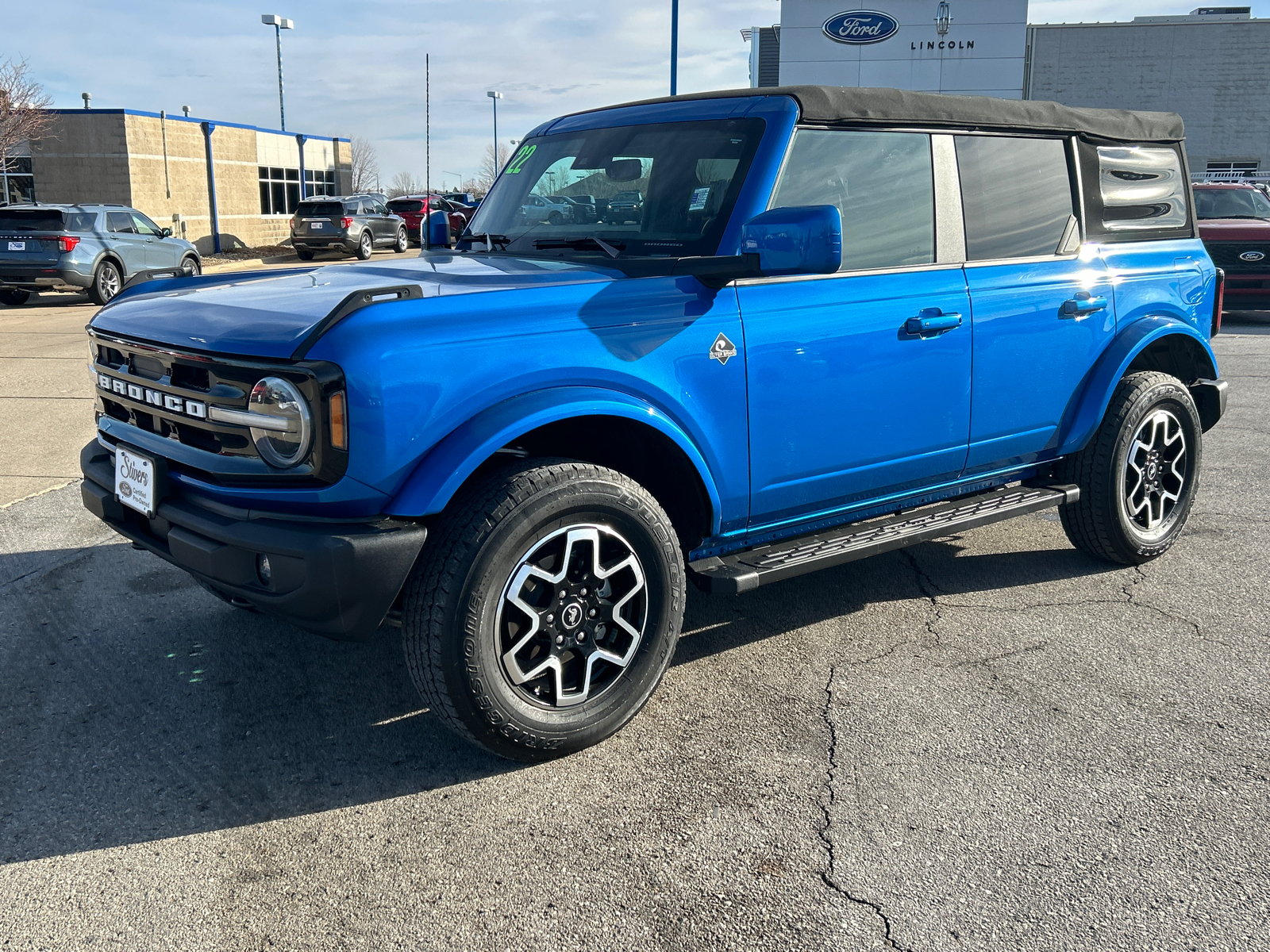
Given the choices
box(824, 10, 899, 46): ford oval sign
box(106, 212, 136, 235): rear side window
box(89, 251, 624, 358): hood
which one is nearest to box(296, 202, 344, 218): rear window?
box(106, 212, 136, 235): rear side window

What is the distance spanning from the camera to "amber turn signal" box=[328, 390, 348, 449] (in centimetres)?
278

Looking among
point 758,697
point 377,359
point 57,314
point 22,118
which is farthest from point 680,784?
point 22,118

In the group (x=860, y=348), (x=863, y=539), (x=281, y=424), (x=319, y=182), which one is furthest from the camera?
(x=319, y=182)

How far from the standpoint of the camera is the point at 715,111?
12.8ft

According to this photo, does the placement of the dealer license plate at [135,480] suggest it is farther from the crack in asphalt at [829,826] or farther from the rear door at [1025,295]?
the rear door at [1025,295]

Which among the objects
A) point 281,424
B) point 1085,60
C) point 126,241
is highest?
point 1085,60

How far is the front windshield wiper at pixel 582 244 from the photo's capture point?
380cm

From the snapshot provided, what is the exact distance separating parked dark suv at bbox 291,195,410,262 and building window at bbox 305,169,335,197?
1472cm

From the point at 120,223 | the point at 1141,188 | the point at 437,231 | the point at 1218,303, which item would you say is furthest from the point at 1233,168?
the point at 437,231

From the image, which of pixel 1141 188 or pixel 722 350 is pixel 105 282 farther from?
pixel 722 350

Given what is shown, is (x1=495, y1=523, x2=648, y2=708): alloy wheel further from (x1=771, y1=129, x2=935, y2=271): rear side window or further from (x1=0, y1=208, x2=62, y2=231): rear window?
(x1=0, y1=208, x2=62, y2=231): rear window

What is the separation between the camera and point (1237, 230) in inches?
568

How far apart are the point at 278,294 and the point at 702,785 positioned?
6.43 ft

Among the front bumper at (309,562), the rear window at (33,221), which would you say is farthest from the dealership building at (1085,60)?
the front bumper at (309,562)
